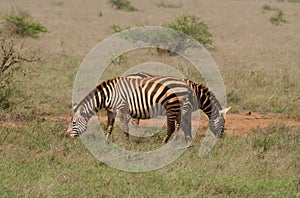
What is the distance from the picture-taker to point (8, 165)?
6.26 metres

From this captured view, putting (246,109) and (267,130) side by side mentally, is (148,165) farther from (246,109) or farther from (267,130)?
(246,109)

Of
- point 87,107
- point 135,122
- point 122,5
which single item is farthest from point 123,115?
point 122,5

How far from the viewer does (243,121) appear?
31.7 feet

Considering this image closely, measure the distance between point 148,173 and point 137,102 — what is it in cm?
175

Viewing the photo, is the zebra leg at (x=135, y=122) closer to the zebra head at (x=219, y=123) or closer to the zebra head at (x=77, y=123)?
the zebra head at (x=77, y=123)

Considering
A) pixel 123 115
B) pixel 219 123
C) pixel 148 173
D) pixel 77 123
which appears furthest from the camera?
pixel 219 123

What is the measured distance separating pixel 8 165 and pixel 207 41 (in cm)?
1121

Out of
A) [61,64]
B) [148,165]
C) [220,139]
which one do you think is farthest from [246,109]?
[61,64]

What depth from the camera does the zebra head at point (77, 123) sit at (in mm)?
7469

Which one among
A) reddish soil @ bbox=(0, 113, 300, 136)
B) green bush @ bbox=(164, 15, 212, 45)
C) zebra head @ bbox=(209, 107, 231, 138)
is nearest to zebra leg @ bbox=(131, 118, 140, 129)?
reddish soil @ bbox=(0, 113, 300, 136)

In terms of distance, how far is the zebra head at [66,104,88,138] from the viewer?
7.47 meters

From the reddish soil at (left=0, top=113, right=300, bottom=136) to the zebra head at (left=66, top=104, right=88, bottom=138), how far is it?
1.32 meters

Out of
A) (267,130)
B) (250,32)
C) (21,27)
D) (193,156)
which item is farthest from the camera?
(250,32)

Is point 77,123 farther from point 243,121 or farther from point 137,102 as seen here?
point 243,121
